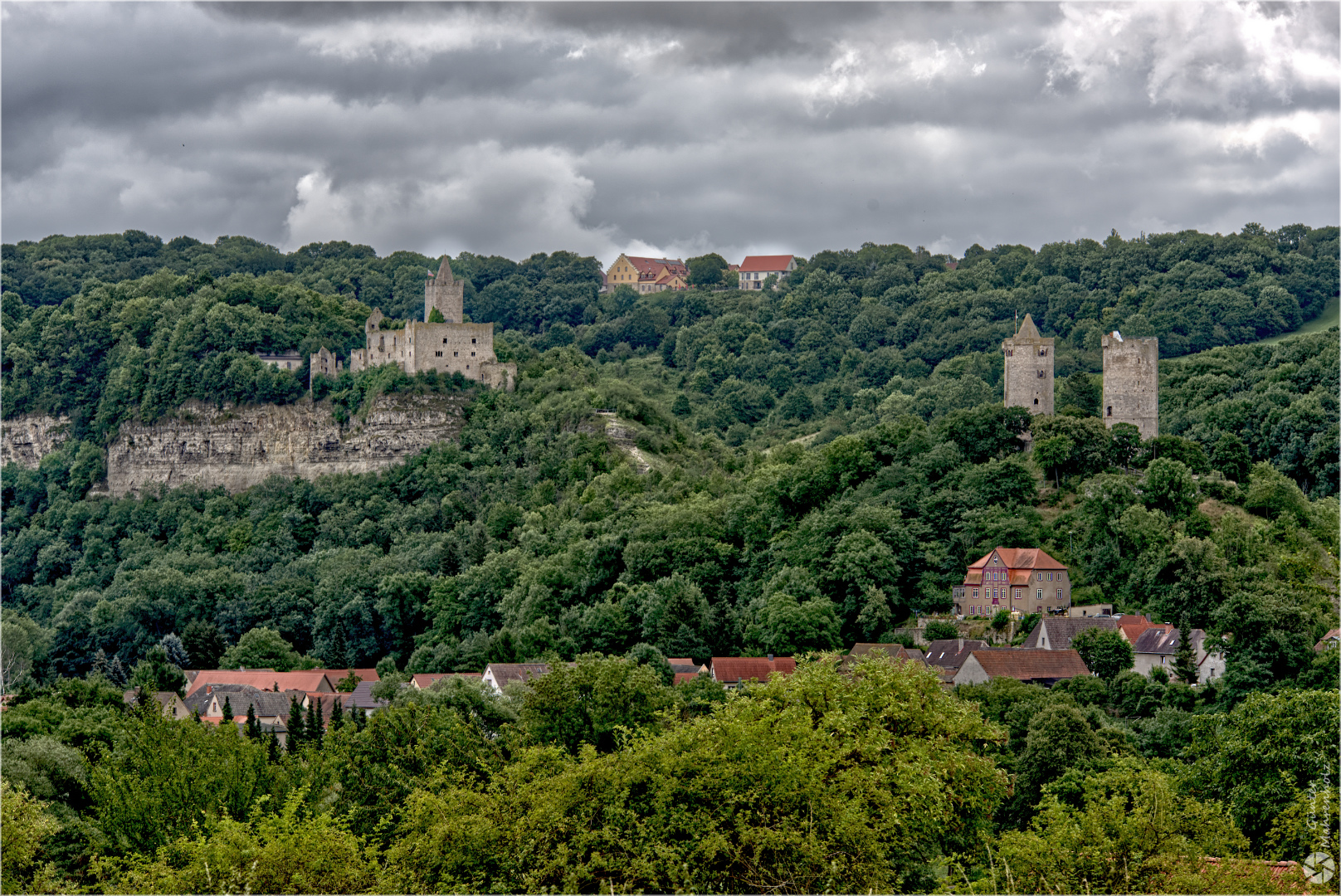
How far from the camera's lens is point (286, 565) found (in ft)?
310

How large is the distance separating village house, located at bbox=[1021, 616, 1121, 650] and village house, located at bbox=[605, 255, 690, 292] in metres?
104

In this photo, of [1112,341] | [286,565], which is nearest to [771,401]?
[286,565]

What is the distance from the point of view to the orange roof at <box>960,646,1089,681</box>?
5822 centimetres

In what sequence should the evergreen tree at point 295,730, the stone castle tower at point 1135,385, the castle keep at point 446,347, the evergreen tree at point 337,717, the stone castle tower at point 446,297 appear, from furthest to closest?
the stone castle tower at point 446,297 < the castle keep at point 446,347 < the stone castle tower at point 1135,385 < the evergreen tree at point 337,717 < the evergreen tree at point 295,730

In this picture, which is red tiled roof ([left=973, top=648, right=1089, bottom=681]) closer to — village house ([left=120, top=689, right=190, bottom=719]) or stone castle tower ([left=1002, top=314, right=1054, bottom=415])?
stone castle tower ([left=1002, top=314, right=1054, bottom=415])

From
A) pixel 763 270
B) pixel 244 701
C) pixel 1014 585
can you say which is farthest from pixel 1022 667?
pixel 763 270

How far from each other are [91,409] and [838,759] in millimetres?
93412

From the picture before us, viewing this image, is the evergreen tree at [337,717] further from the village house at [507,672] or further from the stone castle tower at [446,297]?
the stone castle tower at [446,297]

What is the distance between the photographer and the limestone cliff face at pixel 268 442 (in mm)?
101250

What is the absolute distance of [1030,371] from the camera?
7656cm

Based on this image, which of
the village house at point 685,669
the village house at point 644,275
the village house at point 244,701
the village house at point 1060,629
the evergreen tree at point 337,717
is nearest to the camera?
the evergreen tree at point 337,717

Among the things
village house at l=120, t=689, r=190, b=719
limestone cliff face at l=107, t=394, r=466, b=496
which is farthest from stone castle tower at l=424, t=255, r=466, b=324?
village house at l=120, t=689, r=190, b=719

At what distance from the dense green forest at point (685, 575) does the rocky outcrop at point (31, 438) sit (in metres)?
1.27

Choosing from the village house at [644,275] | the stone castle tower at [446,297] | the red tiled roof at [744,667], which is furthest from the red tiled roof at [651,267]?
the red tiled roof at [744,667]
